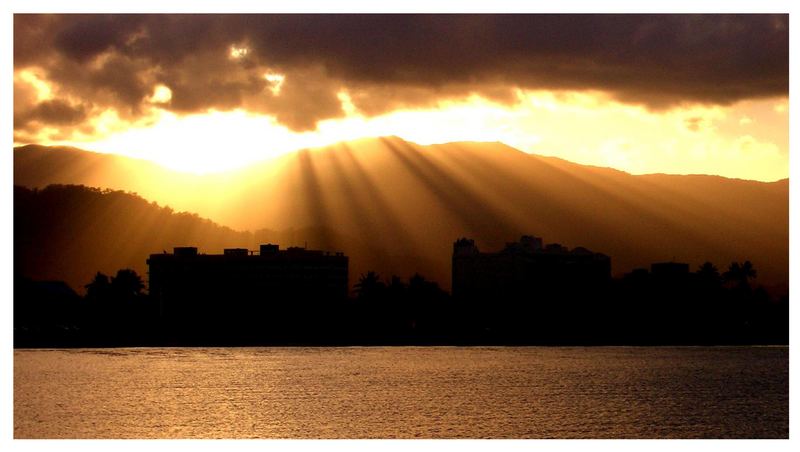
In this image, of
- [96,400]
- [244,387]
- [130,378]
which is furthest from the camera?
[130,378]

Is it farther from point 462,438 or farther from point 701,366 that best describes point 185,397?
point 701,366
